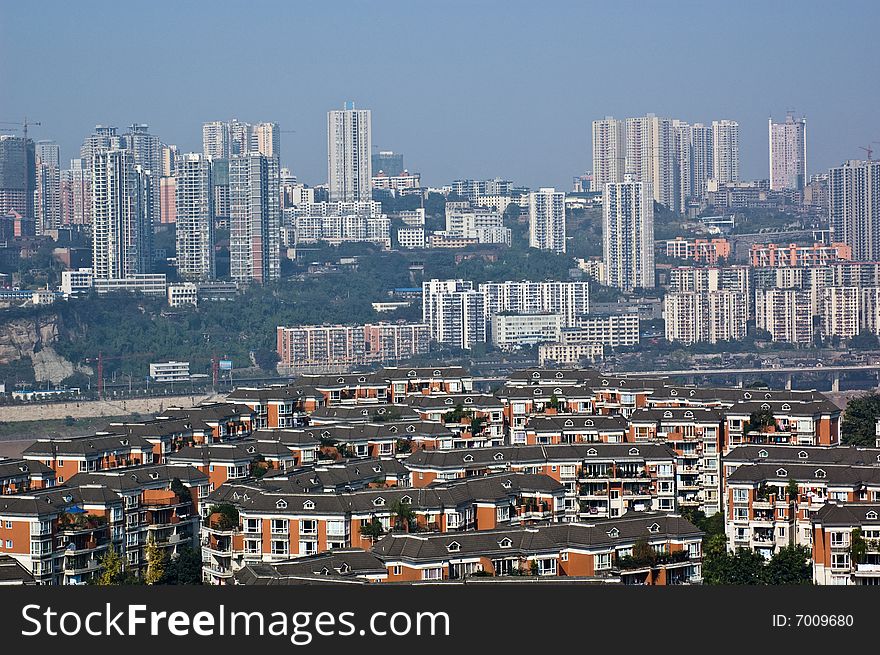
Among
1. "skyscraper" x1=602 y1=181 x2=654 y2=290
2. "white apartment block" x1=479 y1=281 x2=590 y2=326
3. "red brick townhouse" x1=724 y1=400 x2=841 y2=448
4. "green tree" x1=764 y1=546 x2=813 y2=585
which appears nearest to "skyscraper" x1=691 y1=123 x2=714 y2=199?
"skyscraper" x1=602 y1=181 x2=654 y2=290

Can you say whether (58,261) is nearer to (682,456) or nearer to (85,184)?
(85,184)

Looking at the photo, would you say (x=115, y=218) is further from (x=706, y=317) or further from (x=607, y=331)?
(x=706, y=317)

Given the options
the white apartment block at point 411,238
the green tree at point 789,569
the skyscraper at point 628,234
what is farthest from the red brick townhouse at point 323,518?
the white apartment block at point 411,238

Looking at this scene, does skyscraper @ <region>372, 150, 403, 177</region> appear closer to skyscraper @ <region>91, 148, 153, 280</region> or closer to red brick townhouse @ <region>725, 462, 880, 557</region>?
skyscraper @ <region>91, 148, 153, 280</region>

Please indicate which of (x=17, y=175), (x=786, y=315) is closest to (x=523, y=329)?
(x=786, y=315)

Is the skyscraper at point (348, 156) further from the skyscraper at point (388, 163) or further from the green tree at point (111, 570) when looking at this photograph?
the green tree at point (111, 570)
